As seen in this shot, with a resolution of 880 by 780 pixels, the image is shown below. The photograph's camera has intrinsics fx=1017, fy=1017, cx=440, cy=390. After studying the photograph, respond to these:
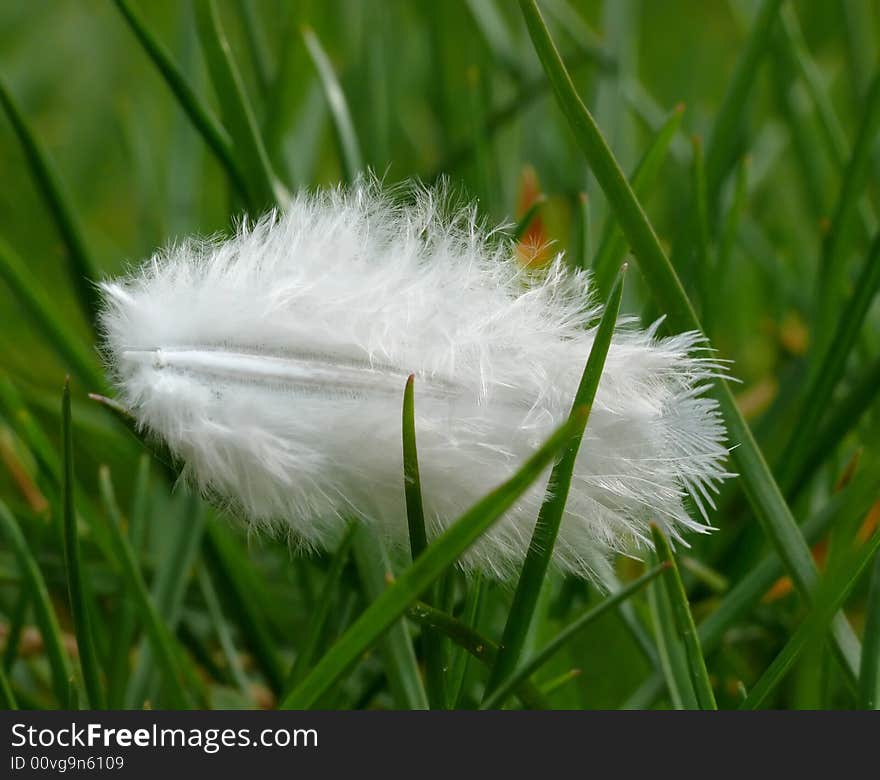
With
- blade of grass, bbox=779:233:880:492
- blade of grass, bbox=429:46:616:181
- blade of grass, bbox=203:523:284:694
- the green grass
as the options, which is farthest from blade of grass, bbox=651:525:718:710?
blade of grass, bbox=429:46:616:181

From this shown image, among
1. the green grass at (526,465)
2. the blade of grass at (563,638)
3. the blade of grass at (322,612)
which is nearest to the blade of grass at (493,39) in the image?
the green grass at (526,465)

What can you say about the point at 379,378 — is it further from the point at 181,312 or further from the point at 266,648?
the point at 266,648

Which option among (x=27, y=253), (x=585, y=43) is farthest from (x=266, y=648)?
(x=27, y=253)

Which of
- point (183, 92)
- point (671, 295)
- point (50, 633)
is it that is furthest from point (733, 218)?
point (50, 633)

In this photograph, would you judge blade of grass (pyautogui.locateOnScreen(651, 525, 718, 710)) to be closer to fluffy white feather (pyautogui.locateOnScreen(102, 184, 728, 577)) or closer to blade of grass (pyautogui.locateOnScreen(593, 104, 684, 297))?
fluffy white feather (pyautogui.locateOnScreen(102, 184, 728, 577))

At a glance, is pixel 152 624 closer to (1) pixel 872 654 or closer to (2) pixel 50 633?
(2) pixel 50 633

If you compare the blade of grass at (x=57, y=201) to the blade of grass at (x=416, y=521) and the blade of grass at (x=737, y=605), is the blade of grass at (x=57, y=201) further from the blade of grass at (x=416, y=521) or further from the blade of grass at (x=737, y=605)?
the blade of grass at (x=737, y=605)
